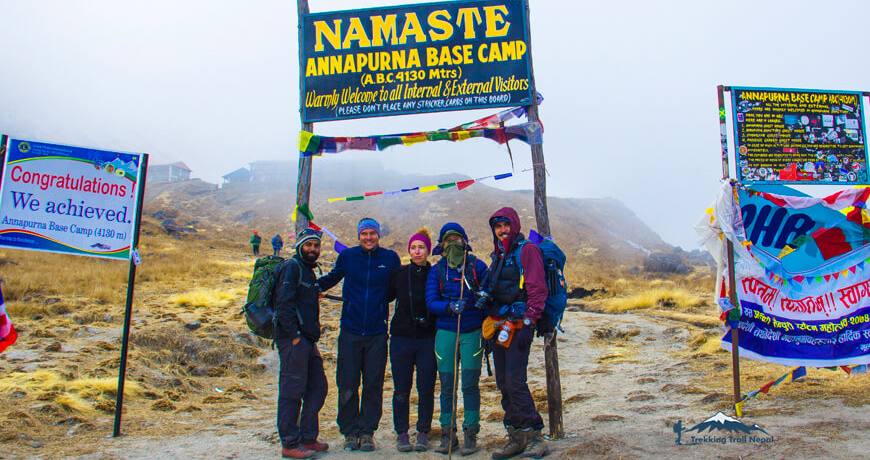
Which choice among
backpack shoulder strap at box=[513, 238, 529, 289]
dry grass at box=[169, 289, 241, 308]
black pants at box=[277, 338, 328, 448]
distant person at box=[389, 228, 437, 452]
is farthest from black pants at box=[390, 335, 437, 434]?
dry grass at box=[169, 289, 241, 308]

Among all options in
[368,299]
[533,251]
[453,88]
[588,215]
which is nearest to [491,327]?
[533,251]

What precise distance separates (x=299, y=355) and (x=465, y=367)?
1.50m

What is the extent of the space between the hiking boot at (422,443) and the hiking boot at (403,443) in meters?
0.06

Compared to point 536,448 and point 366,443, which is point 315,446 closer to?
point 366,443

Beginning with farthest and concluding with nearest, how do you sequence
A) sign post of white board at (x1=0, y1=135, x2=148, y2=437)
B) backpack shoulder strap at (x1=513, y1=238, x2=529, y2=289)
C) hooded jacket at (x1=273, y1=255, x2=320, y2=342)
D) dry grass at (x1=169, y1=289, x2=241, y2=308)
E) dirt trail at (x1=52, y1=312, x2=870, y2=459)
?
dry grass at (x1=169, y1=289, x2=241, y2=308)
sign post of white board at (x1=0, y1=135, x2=148, y2=437)
hooded jacket at (x1=273, y1=255, x2=320, y2=342)
backpack shoulder strap at (x1=513, y1=238, x2=529, y2=289)
dirt trail at (x1=52, y1=312, x2=870, y2=459)

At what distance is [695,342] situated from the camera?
42.4ft

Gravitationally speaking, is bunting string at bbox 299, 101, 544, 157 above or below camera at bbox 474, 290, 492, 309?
above

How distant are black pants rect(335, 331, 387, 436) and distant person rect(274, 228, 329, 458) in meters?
0.22

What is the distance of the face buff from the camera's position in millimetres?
5980

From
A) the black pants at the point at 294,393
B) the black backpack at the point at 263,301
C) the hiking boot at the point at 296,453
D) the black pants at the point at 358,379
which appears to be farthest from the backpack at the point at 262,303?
the hiking boot at the point at 296,453

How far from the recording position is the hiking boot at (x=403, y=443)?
601cm

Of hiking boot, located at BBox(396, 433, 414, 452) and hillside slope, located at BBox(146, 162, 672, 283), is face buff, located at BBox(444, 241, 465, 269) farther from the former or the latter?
hillside slope, located at BBox(146, 162, 672, 283)

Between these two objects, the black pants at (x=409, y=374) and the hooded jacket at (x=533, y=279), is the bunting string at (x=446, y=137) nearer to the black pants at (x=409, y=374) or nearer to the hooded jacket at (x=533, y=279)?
the hooded jacket at (x=533, y=279)

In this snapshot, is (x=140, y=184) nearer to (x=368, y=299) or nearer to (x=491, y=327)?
(x=368, y=299)
